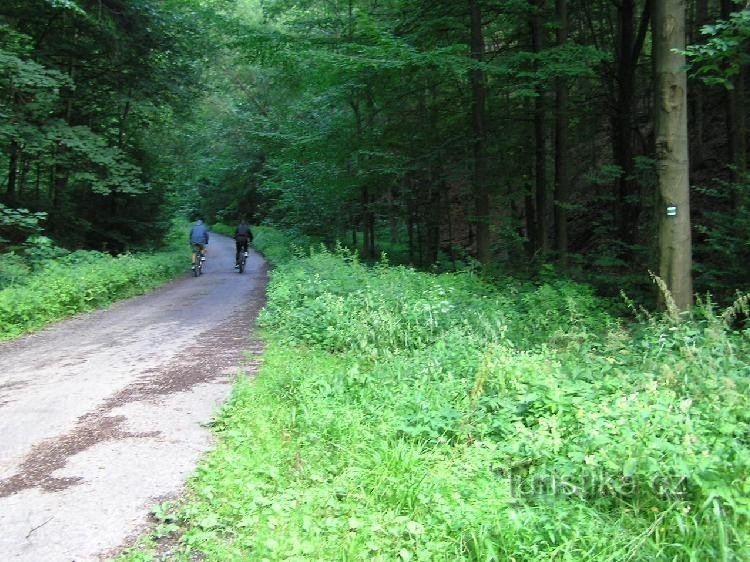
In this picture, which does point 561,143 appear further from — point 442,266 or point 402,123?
point 402,123

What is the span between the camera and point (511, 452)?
12.2ft

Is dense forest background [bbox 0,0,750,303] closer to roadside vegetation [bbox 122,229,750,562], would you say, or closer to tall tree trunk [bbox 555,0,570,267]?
tall tree trunk [bbox 555,0,570,267]

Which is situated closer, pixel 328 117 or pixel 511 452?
pixel 511 452

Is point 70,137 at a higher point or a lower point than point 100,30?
lower

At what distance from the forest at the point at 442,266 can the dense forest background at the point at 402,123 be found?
0.11 m

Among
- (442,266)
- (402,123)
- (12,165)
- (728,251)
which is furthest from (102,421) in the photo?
(12,165)

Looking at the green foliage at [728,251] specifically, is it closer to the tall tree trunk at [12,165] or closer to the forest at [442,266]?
the forest at [442,266]

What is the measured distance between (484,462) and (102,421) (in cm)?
378

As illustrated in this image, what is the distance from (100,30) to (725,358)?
2015 cm

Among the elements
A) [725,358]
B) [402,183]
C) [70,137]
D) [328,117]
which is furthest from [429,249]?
[725,358]

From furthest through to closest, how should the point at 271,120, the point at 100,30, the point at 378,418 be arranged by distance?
1. the point at 271,120
2. the point at 100,30
3. the point at 378,418

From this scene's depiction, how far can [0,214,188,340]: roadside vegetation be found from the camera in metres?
9.82

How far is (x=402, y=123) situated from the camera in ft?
57.8

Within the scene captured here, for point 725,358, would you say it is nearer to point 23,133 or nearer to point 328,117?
point 23,133
